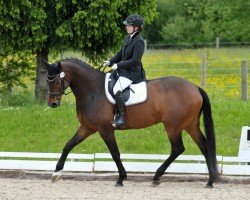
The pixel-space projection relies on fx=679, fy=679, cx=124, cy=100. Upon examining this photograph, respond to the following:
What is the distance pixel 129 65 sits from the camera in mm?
9828

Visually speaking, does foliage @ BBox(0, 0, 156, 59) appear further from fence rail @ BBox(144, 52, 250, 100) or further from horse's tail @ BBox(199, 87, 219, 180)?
horse's tail @ BBox(199, 87, 219, 180)

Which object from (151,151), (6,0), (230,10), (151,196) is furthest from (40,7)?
(230,10)

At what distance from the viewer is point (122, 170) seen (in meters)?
9.84

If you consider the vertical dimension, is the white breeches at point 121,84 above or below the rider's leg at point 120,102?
above

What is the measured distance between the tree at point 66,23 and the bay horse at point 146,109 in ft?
14.8

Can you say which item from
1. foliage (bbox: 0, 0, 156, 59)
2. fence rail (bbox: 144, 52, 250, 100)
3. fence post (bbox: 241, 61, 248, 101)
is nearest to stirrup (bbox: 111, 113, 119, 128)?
foliage (bbox: 0, 0, 156, 59)

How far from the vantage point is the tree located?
47.1 feet

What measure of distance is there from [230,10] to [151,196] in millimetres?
16526

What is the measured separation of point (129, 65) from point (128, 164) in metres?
1.72

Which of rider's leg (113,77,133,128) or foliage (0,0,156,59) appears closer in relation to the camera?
rider's leg (113,77,133,128)

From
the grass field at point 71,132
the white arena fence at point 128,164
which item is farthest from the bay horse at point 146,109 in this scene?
the grass field at point 71,132

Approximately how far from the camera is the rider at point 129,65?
9.77 metres

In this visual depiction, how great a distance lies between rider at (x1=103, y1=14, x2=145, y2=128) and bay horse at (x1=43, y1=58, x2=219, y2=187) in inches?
7.0

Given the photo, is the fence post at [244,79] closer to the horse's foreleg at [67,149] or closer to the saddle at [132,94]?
the saddle at [132,94]
